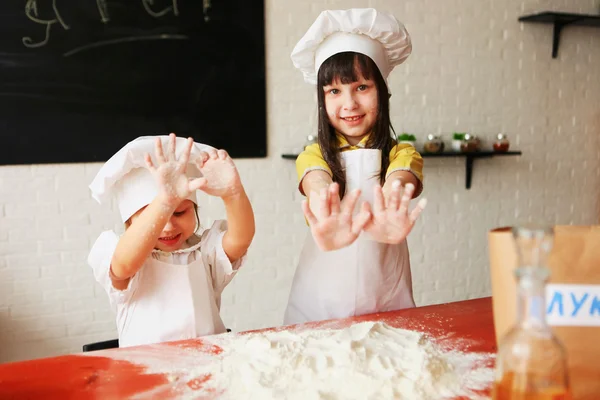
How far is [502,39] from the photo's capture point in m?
3.47

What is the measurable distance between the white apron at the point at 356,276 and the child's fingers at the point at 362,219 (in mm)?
385

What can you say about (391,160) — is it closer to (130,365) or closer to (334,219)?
(334,219)

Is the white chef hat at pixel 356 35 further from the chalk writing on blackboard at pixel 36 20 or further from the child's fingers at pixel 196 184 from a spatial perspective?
the chalk writing on blackboard at pixel 36 20

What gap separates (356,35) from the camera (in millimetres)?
1544

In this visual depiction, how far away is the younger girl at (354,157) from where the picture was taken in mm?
1519

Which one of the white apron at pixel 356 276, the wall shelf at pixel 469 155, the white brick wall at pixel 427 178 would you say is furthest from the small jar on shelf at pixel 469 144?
the white apron at pixel 356 276

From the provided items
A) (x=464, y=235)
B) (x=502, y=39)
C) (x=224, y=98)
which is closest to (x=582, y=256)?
(x=224, y=98)

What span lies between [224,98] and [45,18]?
92 centimetres

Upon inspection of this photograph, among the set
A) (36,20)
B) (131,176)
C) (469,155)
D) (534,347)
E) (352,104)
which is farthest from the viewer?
(469,155)

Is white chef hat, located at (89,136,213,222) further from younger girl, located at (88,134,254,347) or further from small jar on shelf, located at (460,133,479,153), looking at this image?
small jar on shelf, located at (460,133,479,153)

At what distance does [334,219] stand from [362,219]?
0.19 ft

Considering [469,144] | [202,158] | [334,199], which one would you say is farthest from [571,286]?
[469,144]

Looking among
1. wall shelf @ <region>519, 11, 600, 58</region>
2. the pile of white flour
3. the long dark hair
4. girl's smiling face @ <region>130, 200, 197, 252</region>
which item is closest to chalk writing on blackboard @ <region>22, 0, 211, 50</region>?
the long dark hair

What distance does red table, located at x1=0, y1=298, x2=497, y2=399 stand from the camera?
889 mm
